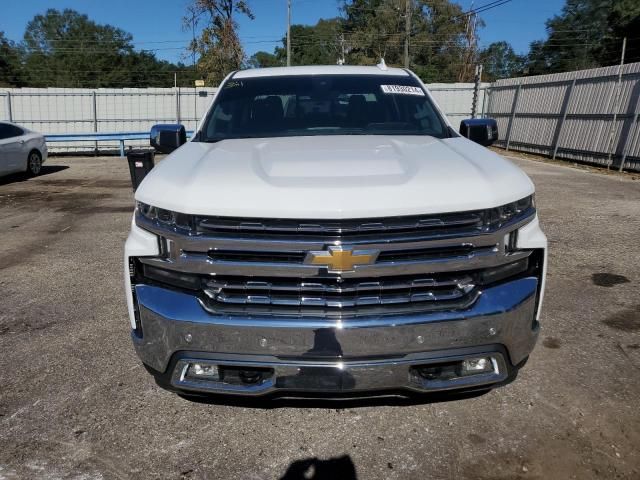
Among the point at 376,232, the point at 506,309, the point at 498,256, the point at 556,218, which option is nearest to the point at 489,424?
the point at 506,309

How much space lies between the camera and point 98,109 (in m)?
19.8

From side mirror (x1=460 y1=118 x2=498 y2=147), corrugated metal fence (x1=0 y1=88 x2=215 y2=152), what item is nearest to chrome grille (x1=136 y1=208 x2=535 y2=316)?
side mirror (x1=460 y1=118 x2=498 y2=147)

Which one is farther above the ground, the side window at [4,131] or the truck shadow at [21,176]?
the side window at [4,131]

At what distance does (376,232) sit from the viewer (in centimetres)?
221

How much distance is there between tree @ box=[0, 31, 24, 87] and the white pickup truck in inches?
2991

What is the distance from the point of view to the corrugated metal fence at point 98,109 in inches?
759

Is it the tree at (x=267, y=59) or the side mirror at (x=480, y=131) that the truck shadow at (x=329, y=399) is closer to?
the side mirror at (x=480, y=131)

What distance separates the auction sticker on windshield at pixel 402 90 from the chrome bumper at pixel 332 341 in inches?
83.6

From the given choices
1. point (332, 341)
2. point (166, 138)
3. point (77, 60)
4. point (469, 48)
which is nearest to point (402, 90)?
point (166, 138)

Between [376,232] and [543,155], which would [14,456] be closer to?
[376,232]

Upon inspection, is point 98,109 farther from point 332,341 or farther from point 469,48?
point 469,48

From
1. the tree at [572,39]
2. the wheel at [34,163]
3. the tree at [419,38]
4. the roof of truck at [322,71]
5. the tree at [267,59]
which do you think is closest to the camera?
the roof of truck at [322,71]

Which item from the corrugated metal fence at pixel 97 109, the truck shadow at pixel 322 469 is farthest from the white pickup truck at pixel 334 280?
the corrugated metal fence at pixel 97 109

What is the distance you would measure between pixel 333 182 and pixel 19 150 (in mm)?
12025
